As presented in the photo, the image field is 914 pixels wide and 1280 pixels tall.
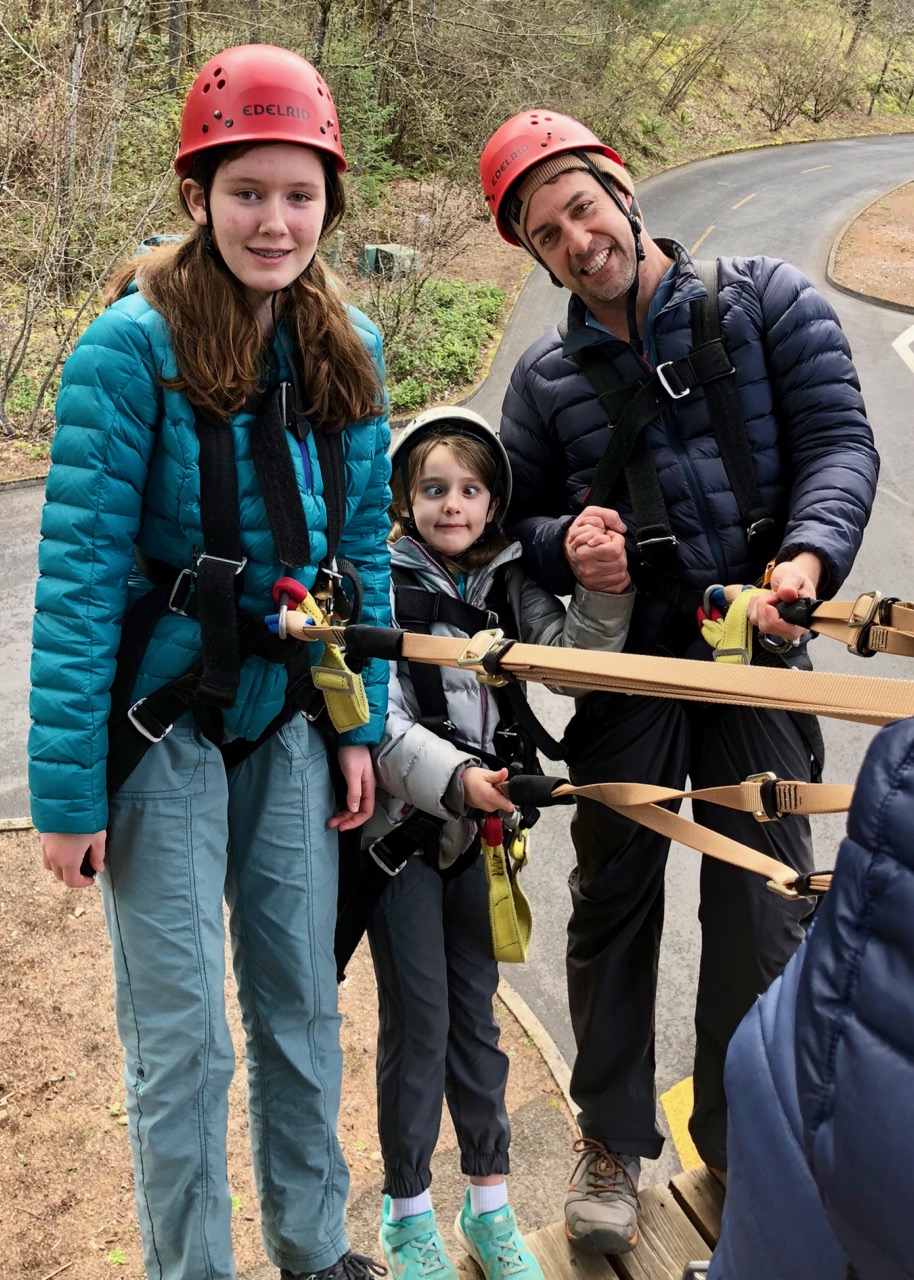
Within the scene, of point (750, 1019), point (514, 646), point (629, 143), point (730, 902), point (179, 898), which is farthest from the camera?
point (629, 143)

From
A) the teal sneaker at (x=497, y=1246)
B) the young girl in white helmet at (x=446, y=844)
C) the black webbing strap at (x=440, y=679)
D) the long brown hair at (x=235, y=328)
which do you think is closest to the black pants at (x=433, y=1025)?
the young girl in white helmet at (x=446, y=844)

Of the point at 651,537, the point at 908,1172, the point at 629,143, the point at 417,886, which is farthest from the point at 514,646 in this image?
the point at 629,143

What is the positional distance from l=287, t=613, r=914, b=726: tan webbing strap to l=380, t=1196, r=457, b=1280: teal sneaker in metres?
1.51

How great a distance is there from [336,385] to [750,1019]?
1.56 m

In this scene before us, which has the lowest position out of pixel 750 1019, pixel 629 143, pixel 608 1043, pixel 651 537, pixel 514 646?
pixel 608 1043

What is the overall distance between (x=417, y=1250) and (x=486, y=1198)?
0.21m

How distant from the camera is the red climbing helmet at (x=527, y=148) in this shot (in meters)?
2.55

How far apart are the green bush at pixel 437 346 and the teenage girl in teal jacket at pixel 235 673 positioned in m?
10.6

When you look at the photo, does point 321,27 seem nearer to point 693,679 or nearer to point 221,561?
point 221,561

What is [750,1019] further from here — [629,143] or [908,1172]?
[629,143]

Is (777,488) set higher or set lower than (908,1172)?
higher

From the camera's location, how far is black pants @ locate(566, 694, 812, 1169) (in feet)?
8.55

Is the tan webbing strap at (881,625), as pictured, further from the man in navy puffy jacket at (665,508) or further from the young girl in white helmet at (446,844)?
the young girl in white helmet at (446,844)

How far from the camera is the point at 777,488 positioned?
8.61 ft
